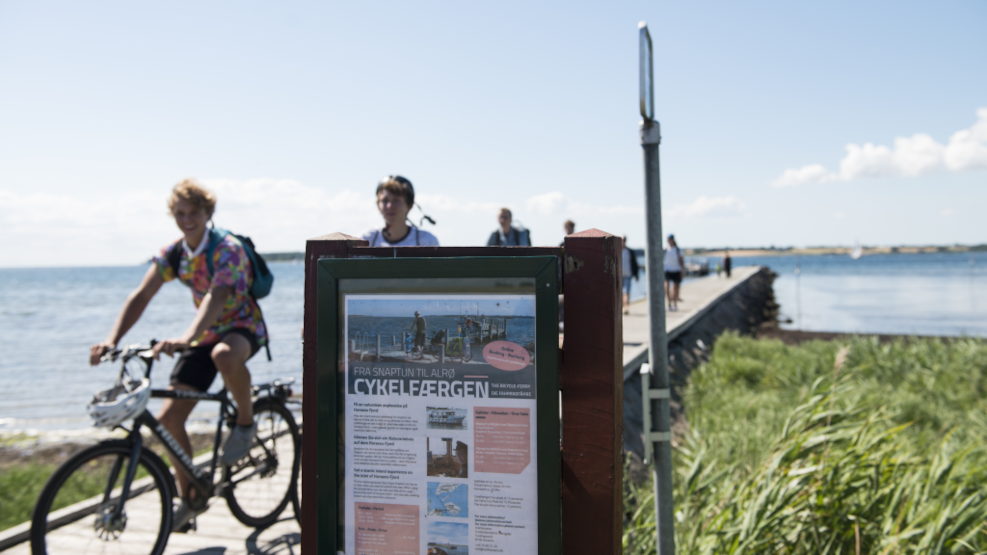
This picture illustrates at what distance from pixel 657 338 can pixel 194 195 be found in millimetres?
2646

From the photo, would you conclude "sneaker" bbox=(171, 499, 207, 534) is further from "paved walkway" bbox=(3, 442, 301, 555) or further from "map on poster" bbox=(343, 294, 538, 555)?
"map on poster" bbox=(343, 294, 538, 555)

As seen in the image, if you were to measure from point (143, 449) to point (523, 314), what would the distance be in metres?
2.59

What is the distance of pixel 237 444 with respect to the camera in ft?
12.1

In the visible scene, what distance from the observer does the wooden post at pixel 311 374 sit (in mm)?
1850

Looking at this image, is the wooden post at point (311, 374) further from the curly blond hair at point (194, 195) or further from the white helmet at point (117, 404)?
the curly blond hair at point (194, 195)

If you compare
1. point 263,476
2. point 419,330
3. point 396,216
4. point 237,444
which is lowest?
point 263,476

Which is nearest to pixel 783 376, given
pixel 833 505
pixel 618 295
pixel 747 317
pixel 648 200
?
pixel 833 505

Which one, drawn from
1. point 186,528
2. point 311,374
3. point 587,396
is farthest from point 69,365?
point 587,396

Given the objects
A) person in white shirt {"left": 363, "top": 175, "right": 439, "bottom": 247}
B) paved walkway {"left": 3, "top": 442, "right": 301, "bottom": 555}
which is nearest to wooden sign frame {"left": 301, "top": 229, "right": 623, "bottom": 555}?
person in white shirt {"left": 363, "top": 175, "right": 439, "bottom": 247}

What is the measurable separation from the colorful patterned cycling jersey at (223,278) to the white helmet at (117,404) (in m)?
0.39

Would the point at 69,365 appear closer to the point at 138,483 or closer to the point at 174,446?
the point at 138,483

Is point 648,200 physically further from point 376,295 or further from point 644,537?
point 644,537

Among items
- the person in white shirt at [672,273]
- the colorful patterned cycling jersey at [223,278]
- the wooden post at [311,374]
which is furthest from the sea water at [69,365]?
the person in white shirt at [672,273]

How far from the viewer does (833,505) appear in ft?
10.5
